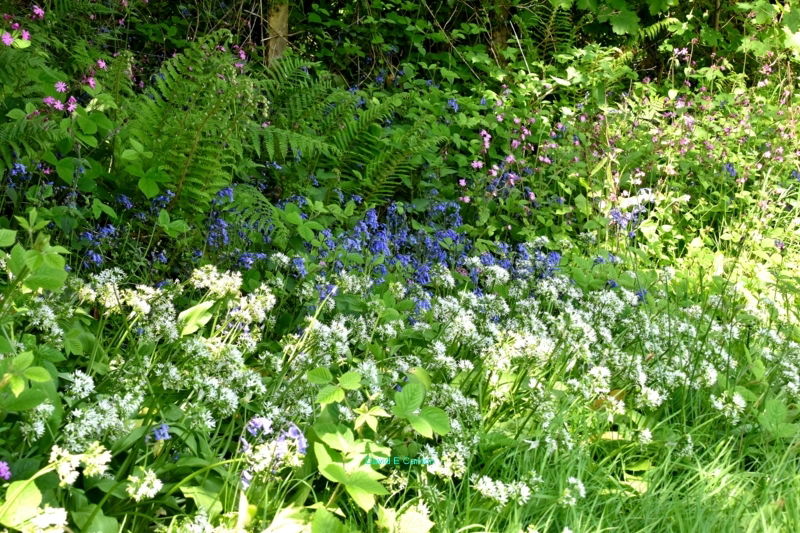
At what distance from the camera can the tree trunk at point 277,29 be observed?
540 centimetres

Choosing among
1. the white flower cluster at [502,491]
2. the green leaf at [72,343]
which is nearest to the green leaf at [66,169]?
the green leaf at [72,343]

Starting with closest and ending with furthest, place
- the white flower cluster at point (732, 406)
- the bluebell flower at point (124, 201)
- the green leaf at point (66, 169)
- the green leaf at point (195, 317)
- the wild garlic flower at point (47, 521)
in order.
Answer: the wild garlic flower at point (47, 521) → the green leaf at point (195, 317) → the white flower cluster at point (732, 406) → the green leaf at point (66, 169) → the bluebell flower at point (124, 201)

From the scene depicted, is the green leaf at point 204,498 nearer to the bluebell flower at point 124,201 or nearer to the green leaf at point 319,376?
the green leaf at point 319,376

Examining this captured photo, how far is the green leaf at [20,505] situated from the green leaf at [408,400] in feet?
2.47

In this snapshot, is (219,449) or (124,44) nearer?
(219,449)

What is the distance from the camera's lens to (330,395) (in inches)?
67.8

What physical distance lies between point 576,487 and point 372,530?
1.76ft

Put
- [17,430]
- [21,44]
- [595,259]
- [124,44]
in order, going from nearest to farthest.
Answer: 1. [17,430]
2. [21,44]
3. [595,259]
4. [124,44]

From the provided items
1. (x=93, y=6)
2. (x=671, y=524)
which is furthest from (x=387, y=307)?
(x=93, y=6)

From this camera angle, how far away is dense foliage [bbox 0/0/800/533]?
1.74 m

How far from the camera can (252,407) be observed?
2057 millimetres

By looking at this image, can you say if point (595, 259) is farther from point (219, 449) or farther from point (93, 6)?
point (93, 6)

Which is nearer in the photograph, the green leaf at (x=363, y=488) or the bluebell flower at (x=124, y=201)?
the green leaf at (x=363, y=488)

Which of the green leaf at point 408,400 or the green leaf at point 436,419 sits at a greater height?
the green leaf at point 408,400
